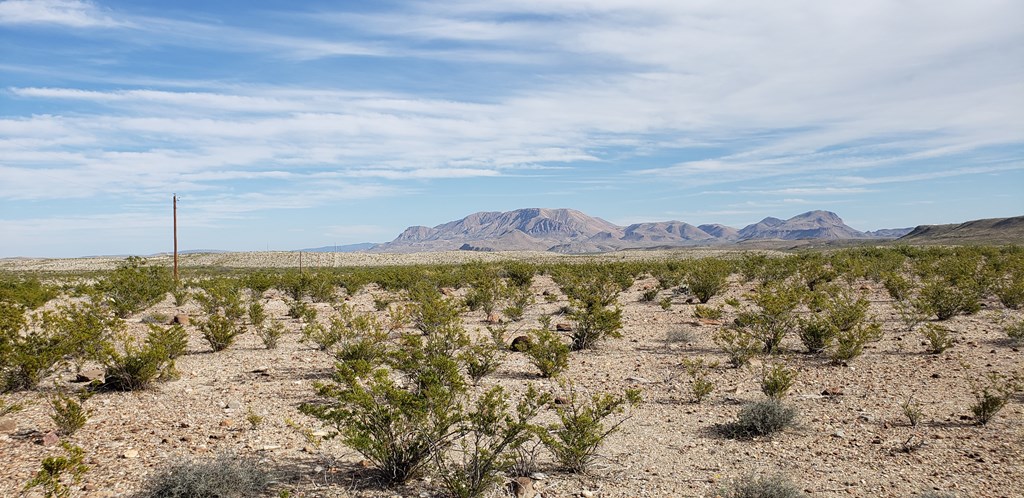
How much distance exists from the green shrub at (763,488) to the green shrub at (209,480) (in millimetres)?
5180

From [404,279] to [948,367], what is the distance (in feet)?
80.0

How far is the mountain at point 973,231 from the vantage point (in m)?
116

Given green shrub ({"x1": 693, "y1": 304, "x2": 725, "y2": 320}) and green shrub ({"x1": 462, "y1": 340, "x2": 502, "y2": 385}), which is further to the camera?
→ green shrub ({"x1": 693, "y1": 304, "x2": 725, "y2": 320})

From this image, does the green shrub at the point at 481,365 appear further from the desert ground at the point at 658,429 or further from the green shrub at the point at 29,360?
the green shrub at the point at 29,360

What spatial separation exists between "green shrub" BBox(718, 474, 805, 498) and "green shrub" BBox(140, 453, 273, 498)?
518cm

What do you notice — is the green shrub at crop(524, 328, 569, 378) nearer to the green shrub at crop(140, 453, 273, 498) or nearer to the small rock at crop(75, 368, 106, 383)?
the green shrub at crop(140, 453, 273, 498)

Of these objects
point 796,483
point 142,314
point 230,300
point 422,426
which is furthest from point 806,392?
point 142,314

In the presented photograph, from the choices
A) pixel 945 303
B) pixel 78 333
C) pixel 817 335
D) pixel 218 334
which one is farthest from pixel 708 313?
pixel 78 333

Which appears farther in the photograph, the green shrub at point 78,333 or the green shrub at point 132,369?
the green shrub at point 78,333

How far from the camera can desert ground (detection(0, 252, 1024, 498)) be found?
6.75 m

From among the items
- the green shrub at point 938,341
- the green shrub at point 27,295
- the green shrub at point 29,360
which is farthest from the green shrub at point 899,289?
the green shrub at point 27,295

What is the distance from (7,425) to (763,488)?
9.89 m

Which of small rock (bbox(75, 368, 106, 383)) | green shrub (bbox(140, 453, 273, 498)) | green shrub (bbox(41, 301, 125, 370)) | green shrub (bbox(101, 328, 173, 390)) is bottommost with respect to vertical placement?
green shrub (bbox(140, 453, 273, 498))

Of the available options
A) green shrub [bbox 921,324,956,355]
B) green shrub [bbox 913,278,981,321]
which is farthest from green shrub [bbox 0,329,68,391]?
green shrub [bbox 913,278,981,321]
